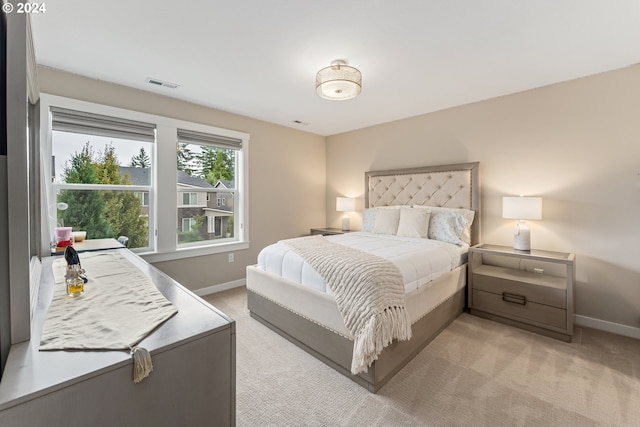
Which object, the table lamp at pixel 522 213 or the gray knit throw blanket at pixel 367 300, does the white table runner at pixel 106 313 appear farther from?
the table lamp at pixel 522 213

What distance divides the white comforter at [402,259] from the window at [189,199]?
143cm

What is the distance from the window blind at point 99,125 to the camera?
258cm

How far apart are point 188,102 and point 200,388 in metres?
3.37

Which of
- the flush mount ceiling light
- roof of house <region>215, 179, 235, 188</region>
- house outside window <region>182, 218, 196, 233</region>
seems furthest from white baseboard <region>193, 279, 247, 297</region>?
the flush mount ceiling light

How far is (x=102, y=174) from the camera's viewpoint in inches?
113

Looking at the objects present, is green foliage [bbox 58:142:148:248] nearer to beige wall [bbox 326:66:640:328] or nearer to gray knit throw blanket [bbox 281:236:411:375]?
gray knit throw blanket [bbox 281:236:411:375]

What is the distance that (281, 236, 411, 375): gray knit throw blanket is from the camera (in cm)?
170

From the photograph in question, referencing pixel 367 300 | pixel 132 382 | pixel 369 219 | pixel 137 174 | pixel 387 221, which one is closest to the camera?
pixel 132 382

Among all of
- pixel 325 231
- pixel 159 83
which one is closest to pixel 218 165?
pixel 159 83

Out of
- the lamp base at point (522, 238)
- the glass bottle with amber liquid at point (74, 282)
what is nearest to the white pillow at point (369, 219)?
the lamp base at point (522, 238)

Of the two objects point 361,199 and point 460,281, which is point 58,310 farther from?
point 361,199

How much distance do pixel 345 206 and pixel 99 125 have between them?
129 inches

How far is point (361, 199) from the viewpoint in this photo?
4.69 metres

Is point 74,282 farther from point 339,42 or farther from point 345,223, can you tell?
point 345,223
